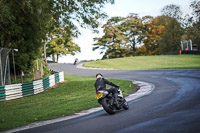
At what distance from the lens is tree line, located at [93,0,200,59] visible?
79500mm

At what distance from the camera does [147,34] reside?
8912 cm

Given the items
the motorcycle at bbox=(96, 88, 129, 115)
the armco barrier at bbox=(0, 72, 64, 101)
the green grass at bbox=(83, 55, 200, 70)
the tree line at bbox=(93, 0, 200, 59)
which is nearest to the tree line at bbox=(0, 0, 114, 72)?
the armco barrier at bbox=(0, 72, 64, 101)

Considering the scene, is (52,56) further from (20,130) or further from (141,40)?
(20,130)

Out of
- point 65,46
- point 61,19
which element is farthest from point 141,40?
point 61,19

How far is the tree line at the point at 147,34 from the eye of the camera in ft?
261

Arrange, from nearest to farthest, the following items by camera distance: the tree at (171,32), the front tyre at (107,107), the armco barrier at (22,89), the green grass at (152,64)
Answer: the front tyre at (107,107), the armco barrier at (22,89), the green grass at (152,64), the tree at (171,32)

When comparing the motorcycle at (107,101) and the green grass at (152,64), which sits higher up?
the green grass at (152,64)

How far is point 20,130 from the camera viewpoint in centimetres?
972

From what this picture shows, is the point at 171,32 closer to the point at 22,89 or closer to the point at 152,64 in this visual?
the point at 152,64

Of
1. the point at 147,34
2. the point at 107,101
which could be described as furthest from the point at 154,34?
the point at 107,101

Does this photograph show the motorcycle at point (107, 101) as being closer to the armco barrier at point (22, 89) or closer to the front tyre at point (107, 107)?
the front tyre at point (107, 107)

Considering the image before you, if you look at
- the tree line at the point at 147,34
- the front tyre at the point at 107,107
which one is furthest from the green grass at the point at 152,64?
the front tyre at the point at 107,107

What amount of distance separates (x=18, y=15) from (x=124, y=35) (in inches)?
2683

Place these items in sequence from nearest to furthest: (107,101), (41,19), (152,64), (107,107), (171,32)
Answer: (107,107) < (107,101) < (41,19) < (152,64) < (171,32)
